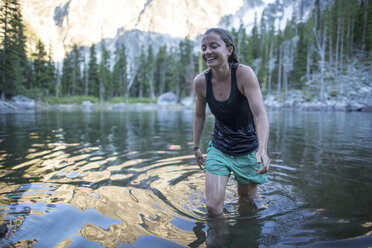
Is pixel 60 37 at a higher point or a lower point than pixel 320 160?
higher

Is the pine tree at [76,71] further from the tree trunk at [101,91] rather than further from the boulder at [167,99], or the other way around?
the boulder at [167,99]

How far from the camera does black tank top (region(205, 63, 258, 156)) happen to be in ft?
8.84

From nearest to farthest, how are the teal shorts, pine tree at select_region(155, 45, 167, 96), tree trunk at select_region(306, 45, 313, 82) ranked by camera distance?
the teal shorts, tree trunk at select_region(306, 45, 313, 82), pine tree at select_region(155, 45, 167, 96)

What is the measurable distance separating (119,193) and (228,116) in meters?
1.78

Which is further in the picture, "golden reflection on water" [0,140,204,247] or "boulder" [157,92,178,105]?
"boulder" [157,92,178,105]

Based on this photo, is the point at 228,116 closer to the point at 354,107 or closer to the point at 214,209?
the point at 214,209

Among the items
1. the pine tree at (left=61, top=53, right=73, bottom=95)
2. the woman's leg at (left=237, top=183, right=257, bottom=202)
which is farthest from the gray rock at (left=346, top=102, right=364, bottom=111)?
the pine tree at (left=61, top=53, right=73, bottom=95)

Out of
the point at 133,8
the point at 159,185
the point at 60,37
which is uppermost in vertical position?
the point at 133,8

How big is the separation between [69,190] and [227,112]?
7.78 ft

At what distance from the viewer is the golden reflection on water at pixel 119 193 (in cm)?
230

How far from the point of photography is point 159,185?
375 centimetres

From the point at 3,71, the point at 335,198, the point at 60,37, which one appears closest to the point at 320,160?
the point at 335,198

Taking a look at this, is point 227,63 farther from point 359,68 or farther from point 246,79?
point 359,68

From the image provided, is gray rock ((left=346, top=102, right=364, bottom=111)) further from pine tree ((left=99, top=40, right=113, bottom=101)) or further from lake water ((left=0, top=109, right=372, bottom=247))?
pine tree ((left=99, top=40, right=113, bottom=101))
